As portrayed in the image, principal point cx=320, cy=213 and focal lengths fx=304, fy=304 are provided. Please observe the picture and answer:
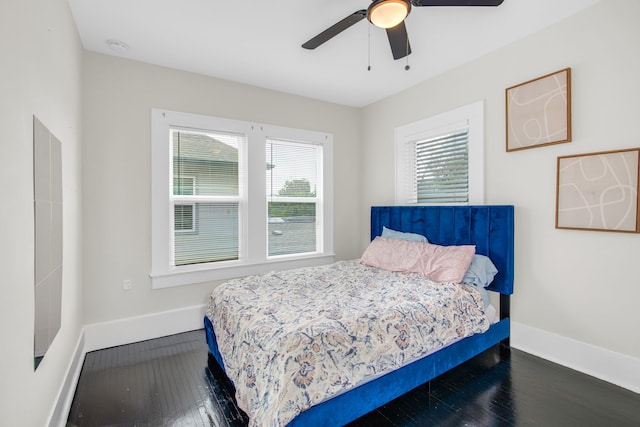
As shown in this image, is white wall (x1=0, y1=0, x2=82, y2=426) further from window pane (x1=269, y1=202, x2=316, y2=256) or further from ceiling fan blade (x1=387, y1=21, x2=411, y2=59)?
window pane (x1=269, y1=202, x2=316, y2=256)

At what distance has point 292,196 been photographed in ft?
13.3

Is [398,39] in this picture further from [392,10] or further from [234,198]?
[234,198]

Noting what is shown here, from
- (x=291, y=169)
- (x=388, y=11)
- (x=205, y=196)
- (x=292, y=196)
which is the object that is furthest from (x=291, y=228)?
(x=388, y=11)

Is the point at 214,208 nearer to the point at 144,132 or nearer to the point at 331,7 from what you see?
the point at 144,132

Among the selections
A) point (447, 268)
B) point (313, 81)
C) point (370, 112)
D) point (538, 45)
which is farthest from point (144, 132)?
point (538, 45)

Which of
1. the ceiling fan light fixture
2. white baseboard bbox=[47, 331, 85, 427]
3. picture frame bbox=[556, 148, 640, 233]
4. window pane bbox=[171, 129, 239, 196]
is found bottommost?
white baseboard bbox=[47, 331, 85, 427]

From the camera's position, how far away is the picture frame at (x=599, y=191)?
213 cm

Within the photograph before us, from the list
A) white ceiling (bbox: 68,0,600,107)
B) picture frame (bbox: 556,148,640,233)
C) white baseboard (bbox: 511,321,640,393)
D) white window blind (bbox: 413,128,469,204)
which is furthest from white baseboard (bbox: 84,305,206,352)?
picture frame (bbox: 556,148,640,233)

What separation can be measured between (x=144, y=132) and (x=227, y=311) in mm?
2066

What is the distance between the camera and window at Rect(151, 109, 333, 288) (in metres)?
3.17

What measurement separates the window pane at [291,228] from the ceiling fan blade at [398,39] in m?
2.25

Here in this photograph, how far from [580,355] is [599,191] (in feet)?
4.23

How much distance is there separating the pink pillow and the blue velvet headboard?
0.22 m

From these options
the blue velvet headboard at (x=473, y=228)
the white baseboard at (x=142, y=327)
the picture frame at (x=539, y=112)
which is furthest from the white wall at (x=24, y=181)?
the picture frame at (x=539, y=112)
